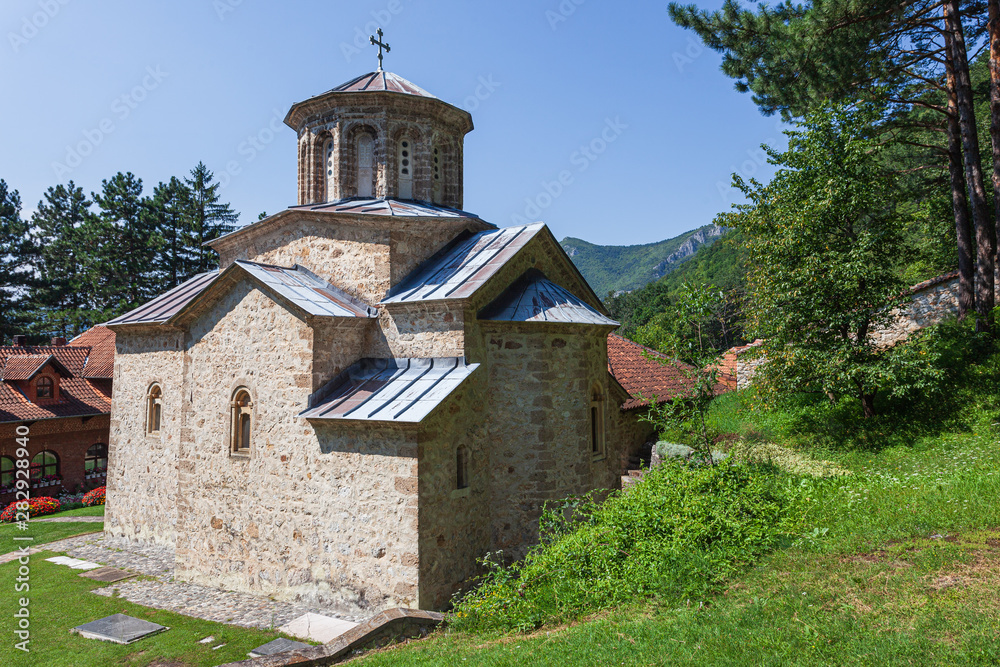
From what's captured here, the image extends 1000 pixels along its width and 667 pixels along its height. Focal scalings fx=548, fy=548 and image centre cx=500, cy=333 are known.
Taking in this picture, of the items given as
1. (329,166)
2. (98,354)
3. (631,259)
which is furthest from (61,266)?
(631,259)

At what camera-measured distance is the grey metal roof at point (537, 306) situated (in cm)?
897

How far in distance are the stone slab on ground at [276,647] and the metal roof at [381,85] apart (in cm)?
1010

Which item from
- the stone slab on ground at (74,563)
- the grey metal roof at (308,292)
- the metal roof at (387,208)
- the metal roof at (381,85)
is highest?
the metal roof at (381,85)

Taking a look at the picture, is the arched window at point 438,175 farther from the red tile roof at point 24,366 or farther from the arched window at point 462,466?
the red tile roof at point 24,366

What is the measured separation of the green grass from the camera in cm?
694

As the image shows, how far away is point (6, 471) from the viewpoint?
16359mm

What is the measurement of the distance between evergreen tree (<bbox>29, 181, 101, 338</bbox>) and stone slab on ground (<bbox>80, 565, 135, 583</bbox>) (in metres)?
21.7

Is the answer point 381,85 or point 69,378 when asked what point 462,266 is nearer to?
point 381,85

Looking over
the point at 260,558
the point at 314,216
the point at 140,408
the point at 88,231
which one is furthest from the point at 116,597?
the point at 88,231

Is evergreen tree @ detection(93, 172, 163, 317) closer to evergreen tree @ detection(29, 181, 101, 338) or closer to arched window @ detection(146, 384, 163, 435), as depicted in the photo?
evergreen tree @ detection(29, 181, 101, 338)

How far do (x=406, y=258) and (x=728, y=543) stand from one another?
6.89 meters

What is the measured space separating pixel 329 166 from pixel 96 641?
30.8 ft

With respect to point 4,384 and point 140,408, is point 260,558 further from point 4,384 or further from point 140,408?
point 4,384

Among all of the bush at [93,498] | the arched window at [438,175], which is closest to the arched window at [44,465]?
the bush at [93,498]
